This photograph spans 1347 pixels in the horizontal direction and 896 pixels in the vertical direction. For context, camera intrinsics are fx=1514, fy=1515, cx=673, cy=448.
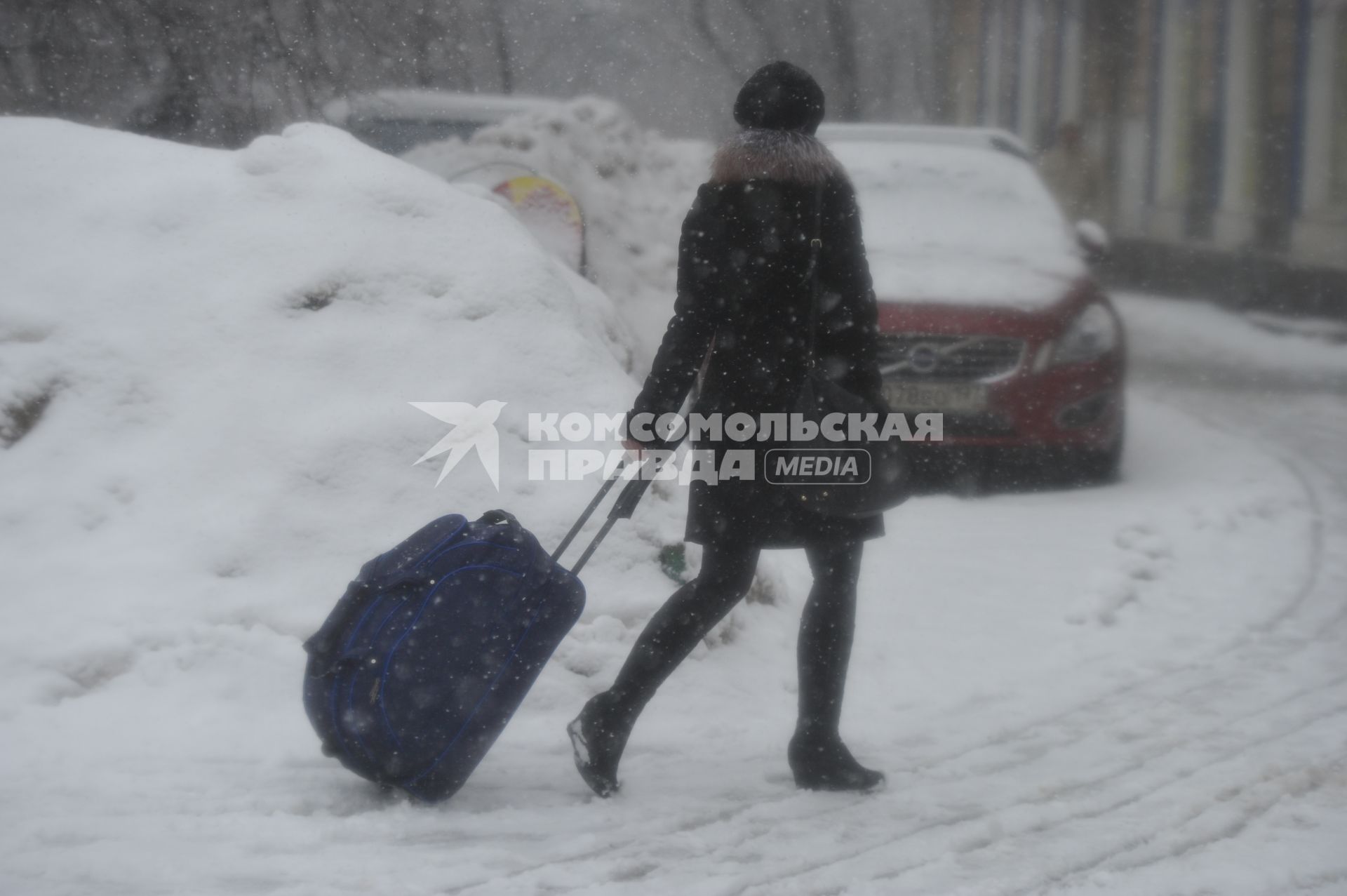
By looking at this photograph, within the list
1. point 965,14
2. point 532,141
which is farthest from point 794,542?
point 965,14

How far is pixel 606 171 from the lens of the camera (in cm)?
863

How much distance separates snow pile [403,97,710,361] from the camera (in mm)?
7359

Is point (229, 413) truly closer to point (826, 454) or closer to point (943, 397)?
point (826, 454)

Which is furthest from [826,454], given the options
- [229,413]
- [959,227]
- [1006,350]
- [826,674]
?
[959,227]

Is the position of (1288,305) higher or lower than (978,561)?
lower

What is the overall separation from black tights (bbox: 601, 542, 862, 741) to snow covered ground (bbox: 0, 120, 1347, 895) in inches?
9.3

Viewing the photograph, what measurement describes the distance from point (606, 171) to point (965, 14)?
6.95 metres

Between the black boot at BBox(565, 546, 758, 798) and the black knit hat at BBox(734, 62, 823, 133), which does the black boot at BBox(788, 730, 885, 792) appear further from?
the black knit hat at BBox(734, 62, 823, 133)

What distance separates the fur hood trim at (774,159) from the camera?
3.04 meters

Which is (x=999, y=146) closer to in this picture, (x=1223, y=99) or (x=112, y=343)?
(x=112, y=343)

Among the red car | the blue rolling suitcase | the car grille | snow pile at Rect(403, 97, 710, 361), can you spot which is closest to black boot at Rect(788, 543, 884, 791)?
the blue rolling suitcase

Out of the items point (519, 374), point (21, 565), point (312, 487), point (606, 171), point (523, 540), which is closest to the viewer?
point (523, 540)

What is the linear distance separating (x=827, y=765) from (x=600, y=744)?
50cm

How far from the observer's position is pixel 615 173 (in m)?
8.73
